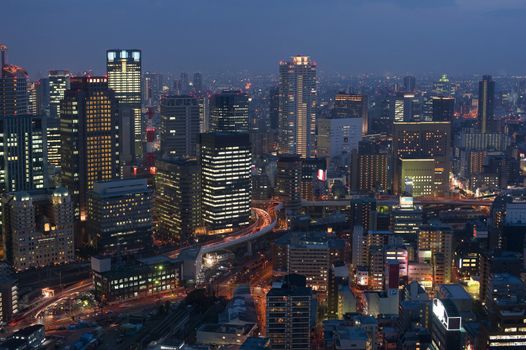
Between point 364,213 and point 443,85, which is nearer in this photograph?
point 364,213

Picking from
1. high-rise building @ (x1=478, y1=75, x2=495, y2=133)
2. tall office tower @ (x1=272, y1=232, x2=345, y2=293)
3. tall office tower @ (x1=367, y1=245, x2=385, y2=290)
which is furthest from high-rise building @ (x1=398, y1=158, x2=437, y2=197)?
tall office tower @ (x1=367, y1=245, x2=385, y2=290)

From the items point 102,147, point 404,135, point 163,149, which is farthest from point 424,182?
point 102,147

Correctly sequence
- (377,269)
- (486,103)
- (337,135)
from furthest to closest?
(486,103) < (337,135) < (377,269)

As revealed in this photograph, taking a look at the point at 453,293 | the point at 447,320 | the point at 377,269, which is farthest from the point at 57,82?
the point at 447,320

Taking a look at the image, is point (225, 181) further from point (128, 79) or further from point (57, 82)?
point (57, 82)

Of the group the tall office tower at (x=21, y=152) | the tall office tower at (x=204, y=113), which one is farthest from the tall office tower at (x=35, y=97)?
the tall office tower at (x=21, y=152)

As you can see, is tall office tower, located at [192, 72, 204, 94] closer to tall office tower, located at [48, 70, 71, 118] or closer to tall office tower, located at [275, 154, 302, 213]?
tall office tower, located at [48, 70, 71, 118]
